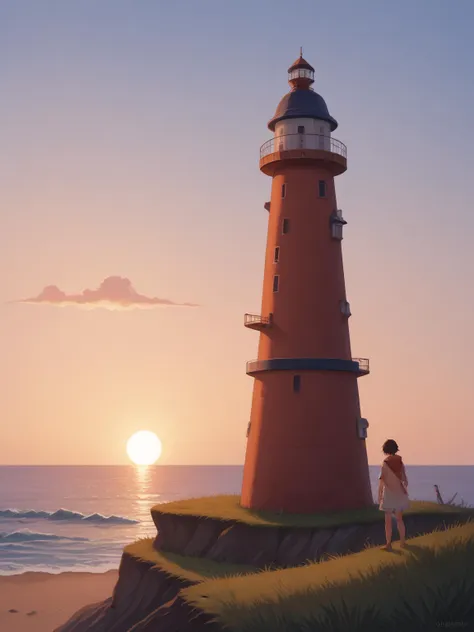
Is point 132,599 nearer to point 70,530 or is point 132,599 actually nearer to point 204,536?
point 204,536

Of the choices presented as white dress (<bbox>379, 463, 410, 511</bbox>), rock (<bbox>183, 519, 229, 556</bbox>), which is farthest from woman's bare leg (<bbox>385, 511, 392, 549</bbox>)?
rock (<bbox>183, 519, 229, 556</bbox>)

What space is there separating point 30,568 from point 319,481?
39.3 meters

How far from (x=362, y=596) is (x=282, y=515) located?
16864 mm

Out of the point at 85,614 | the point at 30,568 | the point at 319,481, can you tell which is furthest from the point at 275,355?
the point at 30,568

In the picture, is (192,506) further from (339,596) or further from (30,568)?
(30,568)

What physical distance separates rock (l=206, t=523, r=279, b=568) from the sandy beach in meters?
17.2

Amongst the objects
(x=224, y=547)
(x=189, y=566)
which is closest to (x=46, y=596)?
(x=189, y=566)

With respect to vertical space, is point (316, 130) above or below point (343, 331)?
above

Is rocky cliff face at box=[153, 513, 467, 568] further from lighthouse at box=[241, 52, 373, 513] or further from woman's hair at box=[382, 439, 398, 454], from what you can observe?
woman's hair at box=[382, 439, 398, 454]

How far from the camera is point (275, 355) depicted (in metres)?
33.5

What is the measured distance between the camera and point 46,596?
50719mm

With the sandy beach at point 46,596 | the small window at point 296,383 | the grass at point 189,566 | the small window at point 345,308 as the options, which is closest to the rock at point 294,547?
the grass at point 189,566

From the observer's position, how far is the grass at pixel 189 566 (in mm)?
28188

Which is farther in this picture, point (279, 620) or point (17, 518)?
point (17, 518)
